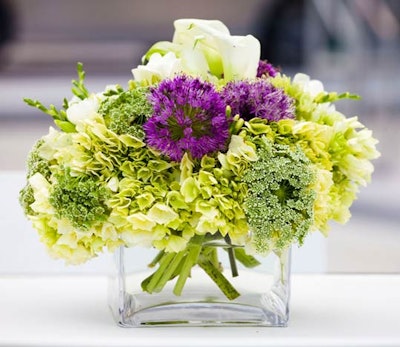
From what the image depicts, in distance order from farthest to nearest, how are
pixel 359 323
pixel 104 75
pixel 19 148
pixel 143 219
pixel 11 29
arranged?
pixel 11 29, pixel 104 75, pixel 19 148, pixel 359 323, pixel 143 219

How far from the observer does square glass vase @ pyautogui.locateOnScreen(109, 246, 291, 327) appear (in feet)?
3.89

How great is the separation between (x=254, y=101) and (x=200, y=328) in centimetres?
25

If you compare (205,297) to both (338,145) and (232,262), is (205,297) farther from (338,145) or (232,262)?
(338,145)

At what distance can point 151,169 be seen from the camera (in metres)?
1.11

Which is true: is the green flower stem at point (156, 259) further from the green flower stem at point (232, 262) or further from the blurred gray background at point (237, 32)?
the blurred gray background at point (237, 32)

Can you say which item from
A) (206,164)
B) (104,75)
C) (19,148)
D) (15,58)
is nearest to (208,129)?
(206,164)

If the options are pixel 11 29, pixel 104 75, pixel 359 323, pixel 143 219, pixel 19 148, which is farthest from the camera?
pixel 11 29

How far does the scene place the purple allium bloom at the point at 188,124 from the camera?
3.58ft

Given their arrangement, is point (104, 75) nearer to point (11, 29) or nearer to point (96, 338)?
point (11, 29)

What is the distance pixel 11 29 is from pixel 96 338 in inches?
362

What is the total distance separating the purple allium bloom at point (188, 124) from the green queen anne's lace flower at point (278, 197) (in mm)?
50

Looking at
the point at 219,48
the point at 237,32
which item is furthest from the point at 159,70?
the point at 237,32

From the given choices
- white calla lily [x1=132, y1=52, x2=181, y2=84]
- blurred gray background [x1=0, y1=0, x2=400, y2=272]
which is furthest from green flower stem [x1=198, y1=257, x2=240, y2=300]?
blurred gray background [x1=0, y1=0, x2=400, y2=272]

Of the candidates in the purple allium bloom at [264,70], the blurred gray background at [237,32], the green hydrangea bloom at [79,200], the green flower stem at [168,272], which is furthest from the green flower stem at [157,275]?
the blurred gray background at [237,32]
